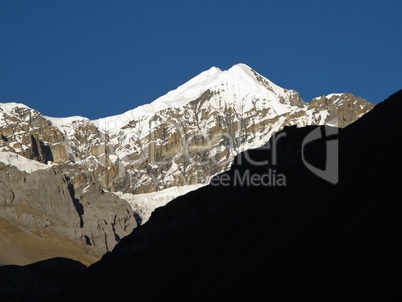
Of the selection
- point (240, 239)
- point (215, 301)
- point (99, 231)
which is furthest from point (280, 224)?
point (99, 231)

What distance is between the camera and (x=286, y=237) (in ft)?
183

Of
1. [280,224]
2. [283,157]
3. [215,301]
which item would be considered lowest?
[215,301]

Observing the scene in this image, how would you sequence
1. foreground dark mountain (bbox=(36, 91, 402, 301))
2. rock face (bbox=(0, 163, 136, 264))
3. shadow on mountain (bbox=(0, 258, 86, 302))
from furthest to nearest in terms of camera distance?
rock face (bbox=(0, 163, 136, 264)) < shadow on mountain (bbox=(0, 258, 86, 302)) < foreground dark mountain (bbox=(36, 91, 402, 301))

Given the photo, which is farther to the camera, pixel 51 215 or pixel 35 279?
pixel 51 215

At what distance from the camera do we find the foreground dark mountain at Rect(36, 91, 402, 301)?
47156 millimetres

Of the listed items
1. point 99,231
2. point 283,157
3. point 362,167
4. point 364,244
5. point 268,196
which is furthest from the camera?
point 99,231

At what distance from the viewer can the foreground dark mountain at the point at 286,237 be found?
47.2 meters

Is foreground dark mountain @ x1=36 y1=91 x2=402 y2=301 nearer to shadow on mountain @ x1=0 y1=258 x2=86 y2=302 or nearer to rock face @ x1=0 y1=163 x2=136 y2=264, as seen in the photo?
shadow on mountain @ x1=0 y1=258 x2=86 y2=302

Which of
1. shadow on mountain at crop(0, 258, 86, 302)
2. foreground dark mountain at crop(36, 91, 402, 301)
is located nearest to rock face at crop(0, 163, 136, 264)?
shadow on mountain at crop(0, 258, 86, 302)

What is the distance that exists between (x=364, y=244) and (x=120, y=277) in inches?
765

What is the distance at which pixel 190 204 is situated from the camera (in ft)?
227

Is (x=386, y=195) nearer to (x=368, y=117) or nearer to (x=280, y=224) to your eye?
(x=280, y=224)

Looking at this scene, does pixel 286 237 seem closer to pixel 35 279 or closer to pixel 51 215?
pixel 35 279

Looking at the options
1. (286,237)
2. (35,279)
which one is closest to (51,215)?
(35,279)
